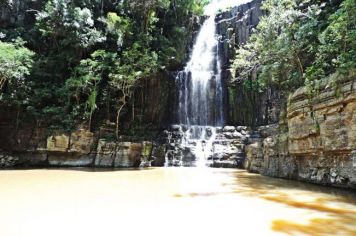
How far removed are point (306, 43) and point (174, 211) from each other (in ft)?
28.3

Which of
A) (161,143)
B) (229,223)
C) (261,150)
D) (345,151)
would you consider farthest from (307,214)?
(161,143)

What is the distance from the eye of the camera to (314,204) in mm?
5914

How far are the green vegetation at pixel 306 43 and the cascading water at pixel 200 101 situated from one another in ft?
19.3

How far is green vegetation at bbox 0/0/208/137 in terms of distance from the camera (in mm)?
15766

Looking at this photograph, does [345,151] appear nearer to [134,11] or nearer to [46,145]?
[46,145]

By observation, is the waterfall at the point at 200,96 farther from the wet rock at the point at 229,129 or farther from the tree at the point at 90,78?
the tree at the point at 90,78

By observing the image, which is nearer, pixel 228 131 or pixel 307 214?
pixel 307 214

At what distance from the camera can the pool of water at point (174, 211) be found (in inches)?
160

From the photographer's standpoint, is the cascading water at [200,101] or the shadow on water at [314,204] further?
the cascading water at [200,101]

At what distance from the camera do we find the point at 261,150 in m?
13.1

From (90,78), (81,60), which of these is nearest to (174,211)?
(90,78)

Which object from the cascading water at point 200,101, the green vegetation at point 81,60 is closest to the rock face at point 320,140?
the cascading water at point 200,101

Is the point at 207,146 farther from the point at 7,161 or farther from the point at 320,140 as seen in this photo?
the point at 7,161

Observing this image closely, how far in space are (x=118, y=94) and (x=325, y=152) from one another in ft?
41.4
